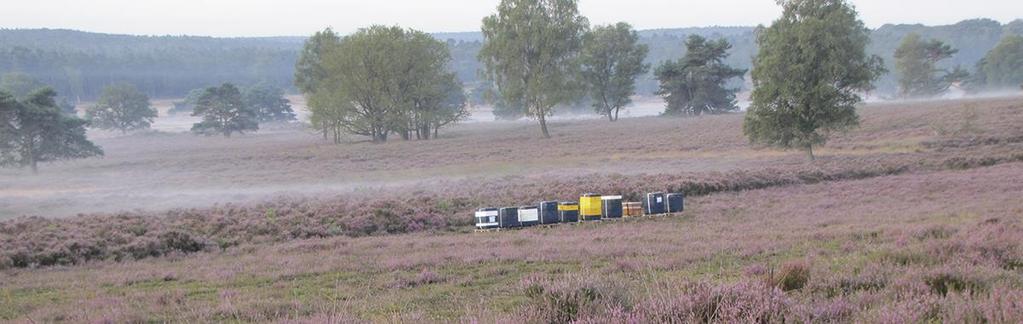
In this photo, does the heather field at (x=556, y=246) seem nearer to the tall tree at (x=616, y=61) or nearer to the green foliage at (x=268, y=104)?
the tall tree at (x=616, y=61)

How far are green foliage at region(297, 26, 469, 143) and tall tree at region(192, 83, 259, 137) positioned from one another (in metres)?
28.1

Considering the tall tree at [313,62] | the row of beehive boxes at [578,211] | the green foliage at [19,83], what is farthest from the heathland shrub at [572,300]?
the green foliage at [19,83]

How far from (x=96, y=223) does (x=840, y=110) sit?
3560 centimetres

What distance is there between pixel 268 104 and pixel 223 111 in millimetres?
36812

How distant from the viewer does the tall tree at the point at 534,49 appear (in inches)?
2724

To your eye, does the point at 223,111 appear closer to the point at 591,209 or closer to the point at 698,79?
the point at 698,79

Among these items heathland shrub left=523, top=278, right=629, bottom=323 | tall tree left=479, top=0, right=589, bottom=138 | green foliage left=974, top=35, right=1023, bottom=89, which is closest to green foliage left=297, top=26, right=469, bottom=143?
tall tree left=479, top=0, right=589, bottom=138

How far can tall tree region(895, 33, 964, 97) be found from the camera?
107375 mm

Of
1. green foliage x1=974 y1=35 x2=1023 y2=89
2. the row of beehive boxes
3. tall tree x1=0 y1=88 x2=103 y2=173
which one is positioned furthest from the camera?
green foliage x1=974 y1=35 x2=1023 y2=89

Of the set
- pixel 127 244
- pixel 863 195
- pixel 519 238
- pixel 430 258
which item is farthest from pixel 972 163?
pixel 127 244

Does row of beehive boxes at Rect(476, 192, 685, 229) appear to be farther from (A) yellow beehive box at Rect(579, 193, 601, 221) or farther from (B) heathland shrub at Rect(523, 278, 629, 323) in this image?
(B) heathland shrub at Rect(523, 278, 629, 323)

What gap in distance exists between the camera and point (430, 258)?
1468cm

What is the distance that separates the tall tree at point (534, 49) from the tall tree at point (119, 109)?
6538 centimetres

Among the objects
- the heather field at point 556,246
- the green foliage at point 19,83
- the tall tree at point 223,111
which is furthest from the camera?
the green foliage at point 19,83
